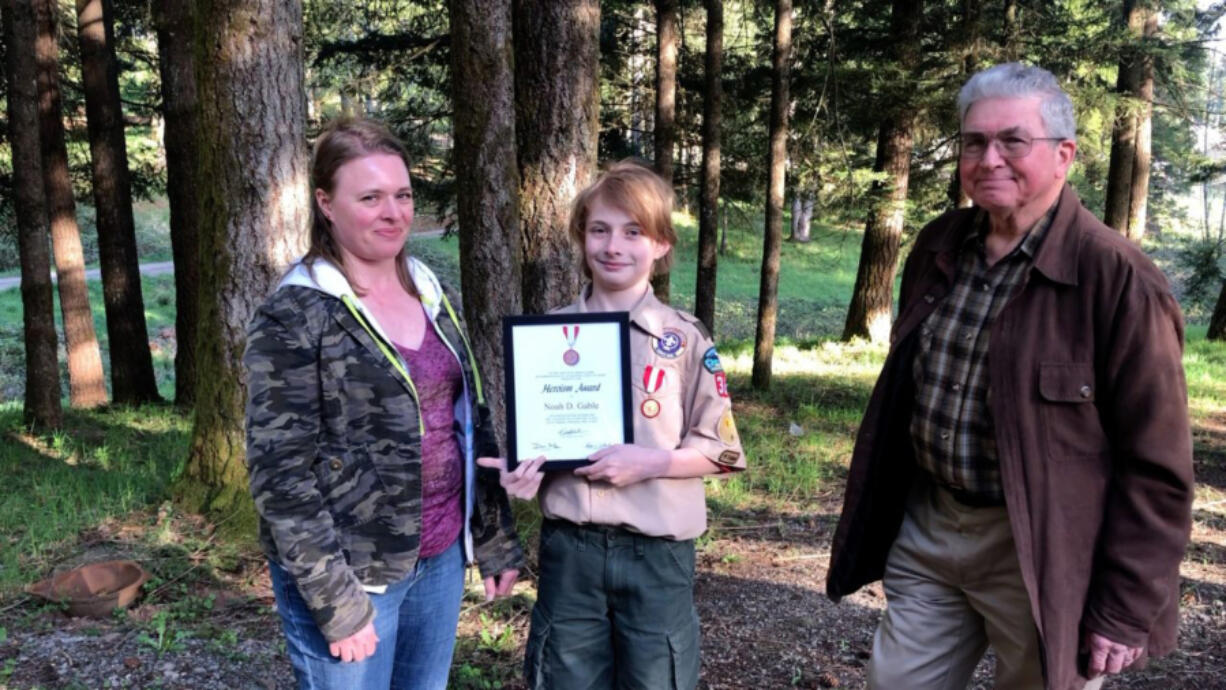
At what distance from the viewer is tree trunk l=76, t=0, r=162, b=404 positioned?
1070 centimetres

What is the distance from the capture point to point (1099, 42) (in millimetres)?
12336

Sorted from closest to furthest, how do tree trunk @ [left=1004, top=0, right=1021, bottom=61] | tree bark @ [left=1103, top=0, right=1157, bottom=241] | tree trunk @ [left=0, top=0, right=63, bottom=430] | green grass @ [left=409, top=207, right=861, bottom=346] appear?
tree trunk @ [left=0, top=0, right=63, bottom=430] < tree trunk @ [left=1004, top=0, right=1021, bottom=61] < tree bark @ [left=1103, top=0, right=1157, bottom=241] < green grass @ [left=409, top=207, right=861, bottom=346]

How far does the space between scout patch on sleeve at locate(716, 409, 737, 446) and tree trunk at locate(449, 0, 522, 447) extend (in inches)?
125

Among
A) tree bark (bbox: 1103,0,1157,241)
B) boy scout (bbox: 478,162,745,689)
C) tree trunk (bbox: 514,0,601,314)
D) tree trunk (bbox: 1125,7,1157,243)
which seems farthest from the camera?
tree trunk (bbox: 1125,7,1157,243)

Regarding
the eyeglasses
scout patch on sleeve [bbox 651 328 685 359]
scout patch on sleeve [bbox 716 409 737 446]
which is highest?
the eyeglasses

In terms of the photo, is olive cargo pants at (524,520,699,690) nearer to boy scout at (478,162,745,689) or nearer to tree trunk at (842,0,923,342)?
boy scout at (478,162,745,689)

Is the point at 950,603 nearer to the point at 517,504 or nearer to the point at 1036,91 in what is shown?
the point at 1036,91

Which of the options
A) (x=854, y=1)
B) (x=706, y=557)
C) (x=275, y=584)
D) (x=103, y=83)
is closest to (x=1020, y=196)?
(x=275, y=584)

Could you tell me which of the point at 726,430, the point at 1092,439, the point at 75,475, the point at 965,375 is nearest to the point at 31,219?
the point at 75,475

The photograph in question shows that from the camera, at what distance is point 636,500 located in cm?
256

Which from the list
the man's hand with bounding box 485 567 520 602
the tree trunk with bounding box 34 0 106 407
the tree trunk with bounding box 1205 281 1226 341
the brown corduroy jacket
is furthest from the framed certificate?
the tree trunk with bounding box 1205 281 1226 341

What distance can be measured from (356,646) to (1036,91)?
2.45m

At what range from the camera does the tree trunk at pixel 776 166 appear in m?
10.5

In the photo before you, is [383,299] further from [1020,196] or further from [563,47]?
[563,47]
